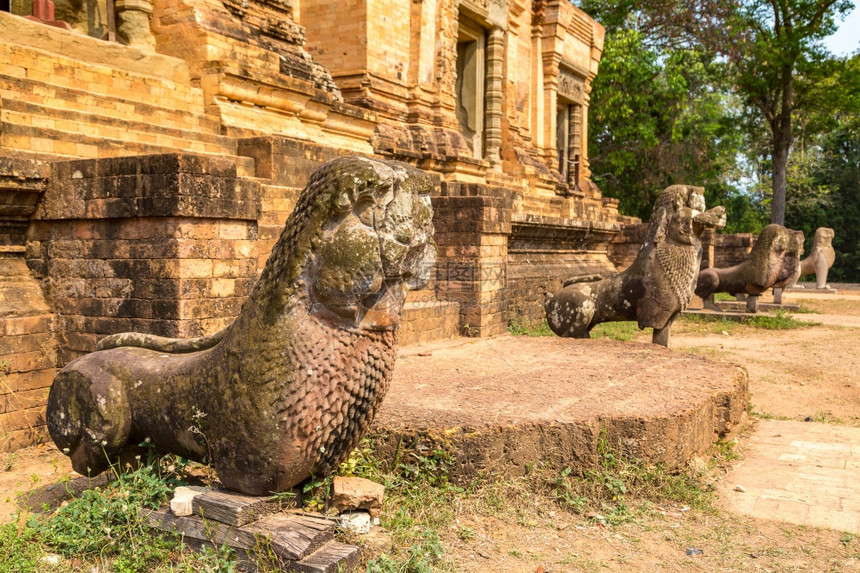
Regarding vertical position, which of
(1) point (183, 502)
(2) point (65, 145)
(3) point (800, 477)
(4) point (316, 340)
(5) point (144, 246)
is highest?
(2) point (65, 145)

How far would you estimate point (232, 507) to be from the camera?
9.11 ft

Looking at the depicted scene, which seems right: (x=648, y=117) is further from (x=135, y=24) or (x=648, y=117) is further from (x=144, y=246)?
(x=144, y=246)

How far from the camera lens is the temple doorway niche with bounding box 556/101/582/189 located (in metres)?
20.2

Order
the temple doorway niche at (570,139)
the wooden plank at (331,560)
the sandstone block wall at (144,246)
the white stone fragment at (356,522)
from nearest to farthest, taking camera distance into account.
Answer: the wooden plank at (331,560) → the white stone fragment at (356,522) → the sandstone block wall at (144,246) → the temple doorway niche at (570,139)


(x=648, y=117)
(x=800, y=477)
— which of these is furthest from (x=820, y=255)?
(x=800, y=477)

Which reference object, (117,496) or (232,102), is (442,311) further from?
(117,496)

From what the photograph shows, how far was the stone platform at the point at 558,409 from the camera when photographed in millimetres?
3838

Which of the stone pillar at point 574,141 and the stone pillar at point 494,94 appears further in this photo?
the stone pillar at point 574,141

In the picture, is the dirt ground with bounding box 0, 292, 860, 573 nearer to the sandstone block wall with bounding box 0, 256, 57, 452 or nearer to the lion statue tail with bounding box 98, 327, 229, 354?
the sandstone block wall with bounding box 0, 256, 57, 452

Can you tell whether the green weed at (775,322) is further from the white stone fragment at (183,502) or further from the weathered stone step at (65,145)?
the white stone fragment at (183,502)

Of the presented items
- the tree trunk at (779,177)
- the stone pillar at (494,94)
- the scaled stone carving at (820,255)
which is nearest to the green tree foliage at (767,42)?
the tree trunk at (779,177)

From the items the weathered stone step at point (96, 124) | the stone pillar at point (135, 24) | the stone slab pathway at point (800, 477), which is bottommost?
the stone slab pathway at point (800, 477)

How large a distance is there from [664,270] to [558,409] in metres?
3.27

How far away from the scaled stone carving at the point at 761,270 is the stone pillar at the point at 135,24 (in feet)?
30.8
